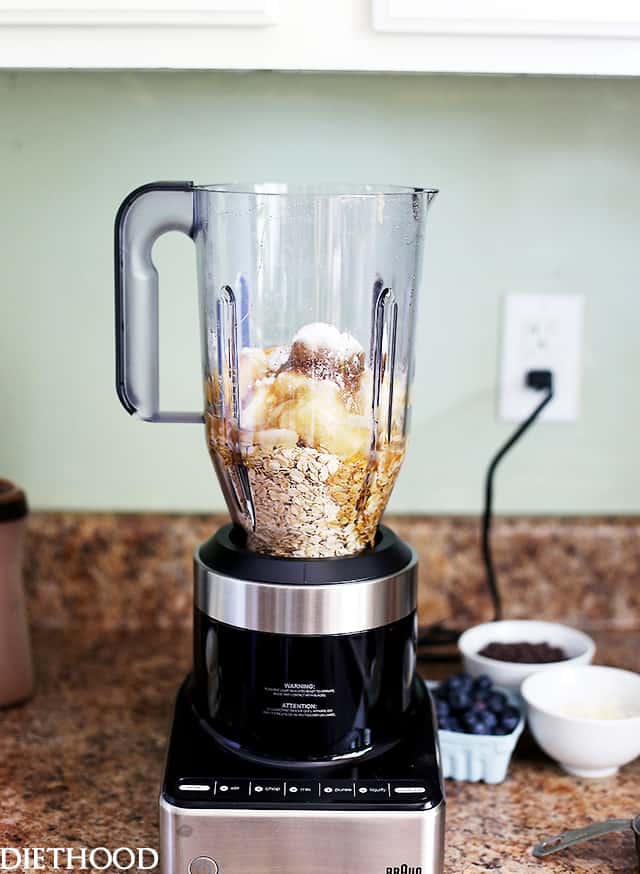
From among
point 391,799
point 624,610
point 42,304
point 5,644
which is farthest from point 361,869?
point 42,304

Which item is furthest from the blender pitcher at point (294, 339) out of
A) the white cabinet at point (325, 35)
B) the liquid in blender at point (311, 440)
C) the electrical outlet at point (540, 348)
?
the electrical outlet at point (540, 348)

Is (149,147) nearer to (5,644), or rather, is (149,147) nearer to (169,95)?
(169,95)

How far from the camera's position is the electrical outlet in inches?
46.1

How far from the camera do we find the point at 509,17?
32.5 inches

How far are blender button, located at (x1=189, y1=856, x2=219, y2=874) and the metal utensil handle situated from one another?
26cm

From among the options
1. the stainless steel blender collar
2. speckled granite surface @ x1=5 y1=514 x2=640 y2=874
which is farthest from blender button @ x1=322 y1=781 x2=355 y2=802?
speckled granite surface @ x1=5 y1=514 x2=640 y2=874

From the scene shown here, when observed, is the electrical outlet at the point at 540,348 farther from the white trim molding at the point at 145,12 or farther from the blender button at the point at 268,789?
the blender button at the point at 268,789

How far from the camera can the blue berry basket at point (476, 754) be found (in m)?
0.92

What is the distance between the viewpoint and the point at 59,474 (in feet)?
3.98

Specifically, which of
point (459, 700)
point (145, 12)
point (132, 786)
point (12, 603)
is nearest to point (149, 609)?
point (12, 603)

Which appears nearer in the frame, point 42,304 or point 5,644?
point 5,644

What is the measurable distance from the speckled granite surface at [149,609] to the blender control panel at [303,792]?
19 centimetres

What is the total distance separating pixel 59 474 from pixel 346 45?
599 mm

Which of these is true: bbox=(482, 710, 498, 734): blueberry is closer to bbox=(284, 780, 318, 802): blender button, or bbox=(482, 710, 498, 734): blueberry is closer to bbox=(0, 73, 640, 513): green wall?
bbox=(284, 780, 318, 802): blender button
